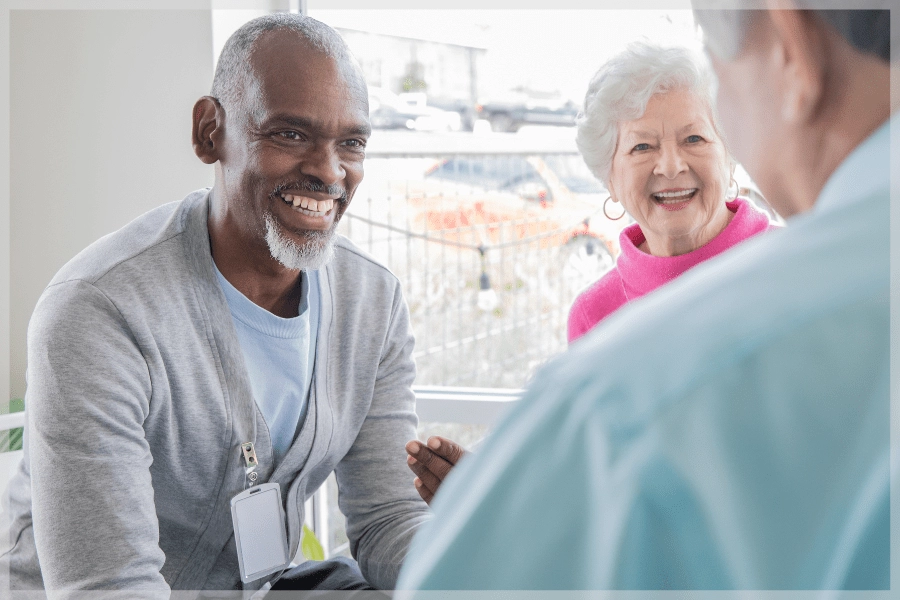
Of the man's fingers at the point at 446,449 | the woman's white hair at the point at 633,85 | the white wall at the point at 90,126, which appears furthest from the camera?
the white wall at the point at 90,126

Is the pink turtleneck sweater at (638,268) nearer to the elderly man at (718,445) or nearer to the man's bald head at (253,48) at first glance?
the man's bald head at (253,48)

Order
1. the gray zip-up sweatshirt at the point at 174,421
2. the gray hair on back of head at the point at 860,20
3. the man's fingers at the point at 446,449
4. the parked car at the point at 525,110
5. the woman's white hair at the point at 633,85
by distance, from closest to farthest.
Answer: the gray hair on back of head at the point at 860,20 → the gray zip-up sweatshirt at the point at 174,421 → the man's fingers at the point at 446,449 → the woman's white hair at the point at 633,85 → the parked car at the point at 525,110

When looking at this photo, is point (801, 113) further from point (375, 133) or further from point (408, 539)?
point (375, 133)

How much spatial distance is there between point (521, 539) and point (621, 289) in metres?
1.59

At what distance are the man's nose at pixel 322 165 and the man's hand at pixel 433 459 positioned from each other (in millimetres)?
548

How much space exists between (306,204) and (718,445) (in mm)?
1376

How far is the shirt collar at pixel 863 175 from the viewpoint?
1.06ft

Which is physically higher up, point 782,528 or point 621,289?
point 621,289

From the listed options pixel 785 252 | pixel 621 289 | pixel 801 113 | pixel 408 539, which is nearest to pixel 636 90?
pixel 621 289

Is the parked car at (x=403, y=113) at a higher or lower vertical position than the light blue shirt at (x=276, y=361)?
higher

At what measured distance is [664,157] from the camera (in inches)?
68.6

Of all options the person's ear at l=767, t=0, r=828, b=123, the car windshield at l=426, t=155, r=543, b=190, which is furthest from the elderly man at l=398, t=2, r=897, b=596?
the car windshield at l=426, t=155, r=543, b=190

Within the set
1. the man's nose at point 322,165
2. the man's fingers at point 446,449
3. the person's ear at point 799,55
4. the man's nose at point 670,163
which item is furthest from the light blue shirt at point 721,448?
the man's nose at point 670,163

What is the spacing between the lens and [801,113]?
0.44 meters
